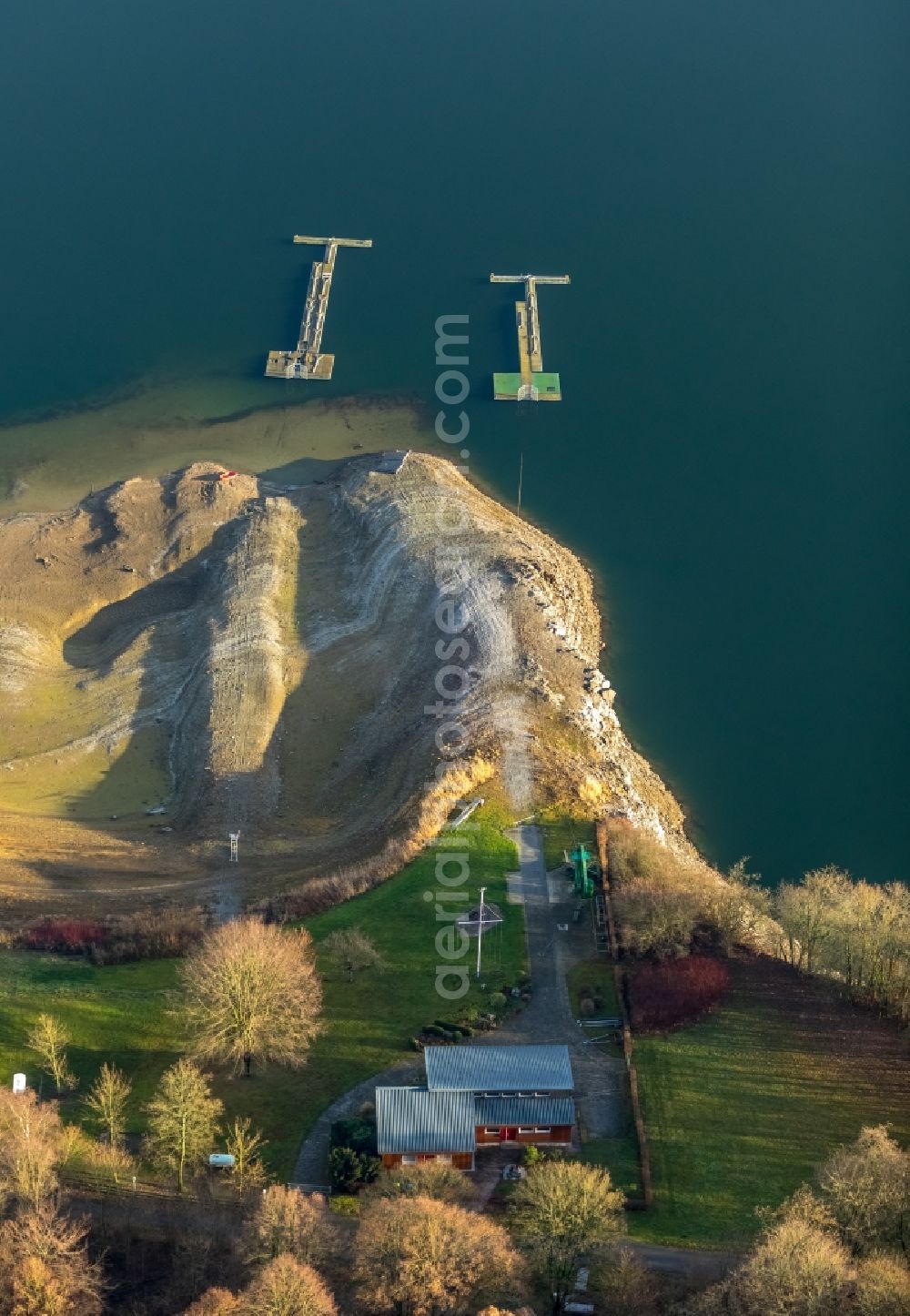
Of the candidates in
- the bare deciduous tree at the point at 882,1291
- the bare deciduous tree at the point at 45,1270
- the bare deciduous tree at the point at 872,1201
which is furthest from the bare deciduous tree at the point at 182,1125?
the bare deciduous tree at the point at 882,1291

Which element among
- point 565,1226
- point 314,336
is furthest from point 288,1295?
point 314,336

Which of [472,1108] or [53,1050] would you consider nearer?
[472,1108]

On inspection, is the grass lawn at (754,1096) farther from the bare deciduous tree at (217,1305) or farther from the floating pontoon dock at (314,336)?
the floating pontoon dock at (314,336)

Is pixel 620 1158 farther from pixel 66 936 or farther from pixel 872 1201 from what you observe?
pixel 66 936

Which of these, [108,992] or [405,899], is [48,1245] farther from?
[405,899]

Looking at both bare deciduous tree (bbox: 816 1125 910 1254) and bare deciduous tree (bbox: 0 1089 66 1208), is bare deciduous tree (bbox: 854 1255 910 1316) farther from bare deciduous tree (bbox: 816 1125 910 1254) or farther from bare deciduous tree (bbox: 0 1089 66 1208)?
bare deciduous tree (bbox: 0 1089 66 1208)
